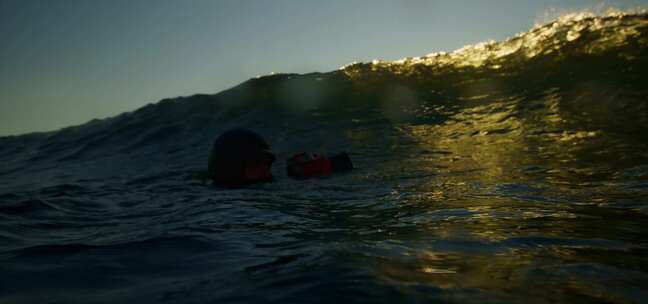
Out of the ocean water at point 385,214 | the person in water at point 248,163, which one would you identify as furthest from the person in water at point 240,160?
the ocean water at point 385,214

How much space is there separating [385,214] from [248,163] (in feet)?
15.0

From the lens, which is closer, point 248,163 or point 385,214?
point 385,214

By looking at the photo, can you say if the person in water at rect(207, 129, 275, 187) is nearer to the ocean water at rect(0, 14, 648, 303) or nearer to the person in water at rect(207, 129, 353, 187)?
the person in water at rect(207, 129, 353, 187)

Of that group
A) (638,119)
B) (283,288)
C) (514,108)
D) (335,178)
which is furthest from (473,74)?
(283,288)

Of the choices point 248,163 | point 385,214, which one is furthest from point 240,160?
point 385,214

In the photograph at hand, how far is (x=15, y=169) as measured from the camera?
693 inches

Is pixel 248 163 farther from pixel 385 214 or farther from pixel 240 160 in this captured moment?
pixel 385 214

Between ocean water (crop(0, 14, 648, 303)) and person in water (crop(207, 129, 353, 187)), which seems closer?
ocean water (crop(0, 14, 648, 303))

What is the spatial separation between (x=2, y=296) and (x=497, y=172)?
→ 6640mm

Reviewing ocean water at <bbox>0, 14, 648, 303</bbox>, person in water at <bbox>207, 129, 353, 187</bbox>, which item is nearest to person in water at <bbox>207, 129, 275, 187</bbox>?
person in water at <bbox>207, 129, 353, 187</bbox>

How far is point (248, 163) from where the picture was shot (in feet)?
29.7

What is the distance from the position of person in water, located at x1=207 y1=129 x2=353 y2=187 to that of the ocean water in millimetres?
433

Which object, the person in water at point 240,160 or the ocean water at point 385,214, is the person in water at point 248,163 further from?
the ocean water at point 385,214

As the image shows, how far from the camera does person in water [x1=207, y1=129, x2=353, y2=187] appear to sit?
903cm
